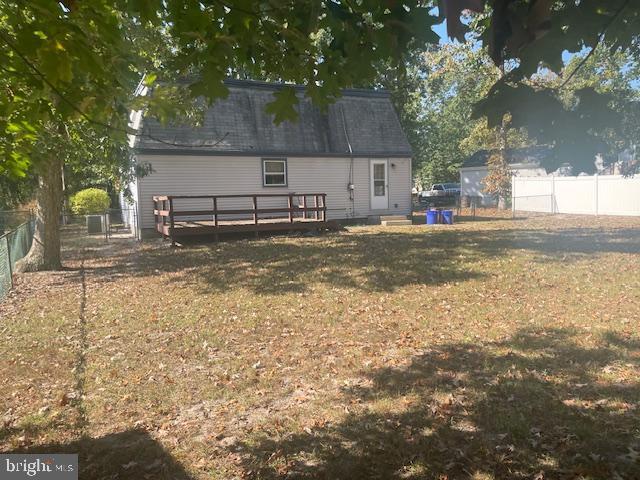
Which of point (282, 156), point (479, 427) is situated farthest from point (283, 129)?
point (479, 427)

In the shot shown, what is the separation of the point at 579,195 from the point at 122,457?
23686 mm

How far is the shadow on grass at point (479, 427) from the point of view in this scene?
135 inches

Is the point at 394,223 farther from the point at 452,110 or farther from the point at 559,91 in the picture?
the point at 452,110

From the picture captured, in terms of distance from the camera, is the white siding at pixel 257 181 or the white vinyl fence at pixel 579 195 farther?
the white vinyl fence at pixel 579 195

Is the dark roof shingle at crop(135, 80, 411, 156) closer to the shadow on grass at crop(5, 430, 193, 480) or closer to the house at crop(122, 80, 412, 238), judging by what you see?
the house at crop(122, 80, 412, 238)

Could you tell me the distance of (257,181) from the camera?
62.8 ft

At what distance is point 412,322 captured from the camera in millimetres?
6797

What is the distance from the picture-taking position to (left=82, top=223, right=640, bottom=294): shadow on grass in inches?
380

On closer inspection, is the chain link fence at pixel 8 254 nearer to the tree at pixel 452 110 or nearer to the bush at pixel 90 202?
the tree at pixel 452 110

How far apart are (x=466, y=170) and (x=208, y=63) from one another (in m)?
37.8

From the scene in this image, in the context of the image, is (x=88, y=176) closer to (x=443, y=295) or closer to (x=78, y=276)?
(x=78, y=276)

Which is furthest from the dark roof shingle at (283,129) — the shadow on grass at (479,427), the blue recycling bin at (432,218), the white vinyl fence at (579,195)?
the shadow on grass at (479,427)

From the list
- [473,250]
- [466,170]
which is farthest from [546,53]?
[466,170]

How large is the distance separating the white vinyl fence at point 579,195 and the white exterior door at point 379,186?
6636 mm
